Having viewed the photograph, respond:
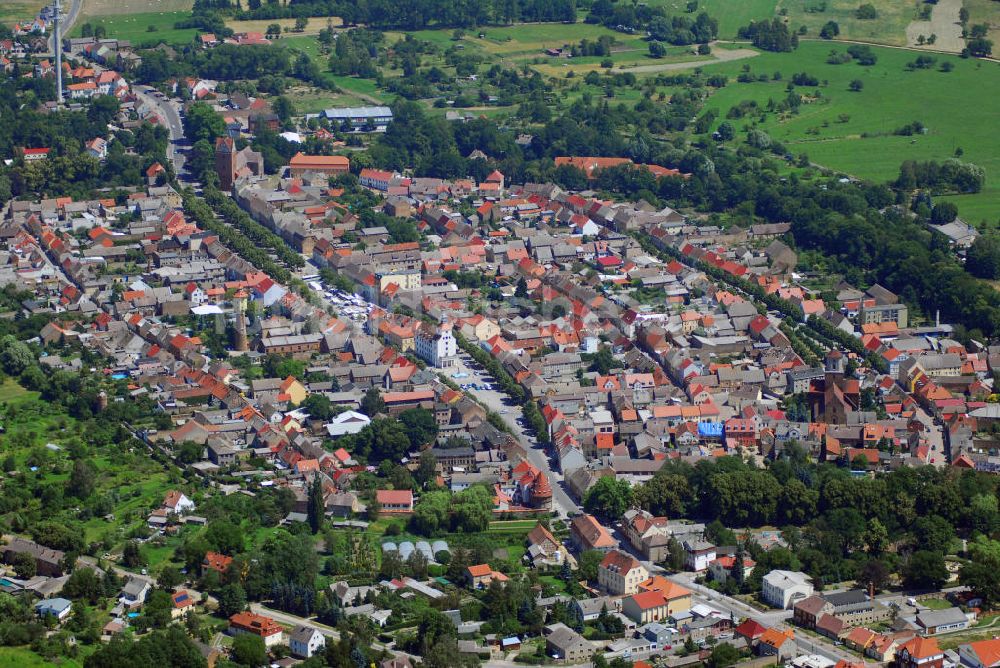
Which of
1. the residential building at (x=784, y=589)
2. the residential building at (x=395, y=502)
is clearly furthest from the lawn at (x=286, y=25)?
the residential building at (x=784, y=589)

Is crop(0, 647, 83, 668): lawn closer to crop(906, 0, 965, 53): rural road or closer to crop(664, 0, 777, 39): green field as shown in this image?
crop(906, 0, 965, 53): rural road

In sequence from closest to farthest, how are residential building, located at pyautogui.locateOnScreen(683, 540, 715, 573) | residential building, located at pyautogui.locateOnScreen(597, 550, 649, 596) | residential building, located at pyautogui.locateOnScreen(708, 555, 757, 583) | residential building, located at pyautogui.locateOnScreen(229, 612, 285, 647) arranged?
1. residential building, located at pyautogui.locateOnScreen(229, 612, 285, 647)
2. residential building, located at pyautogui.locateOnScreen(597, 550, 649, 596)
3. residential building, located at pyautogui.locateOnScreen(708, 555, 757, 583)
4. residential building, located at pyautogui.locateOnScreen(683, 540, 715, 573)

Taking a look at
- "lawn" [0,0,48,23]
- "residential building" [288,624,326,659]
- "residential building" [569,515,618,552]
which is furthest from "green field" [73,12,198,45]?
"residential building" [288,624,326,659]

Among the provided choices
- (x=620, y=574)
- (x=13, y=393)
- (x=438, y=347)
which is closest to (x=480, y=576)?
(x=620, y=574)

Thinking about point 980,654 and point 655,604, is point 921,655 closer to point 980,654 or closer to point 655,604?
point 980,654

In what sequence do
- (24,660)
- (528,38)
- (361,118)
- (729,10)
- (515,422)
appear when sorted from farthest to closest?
(729,10) < (528,38) < (361,118) < (515,422) < (24,660)

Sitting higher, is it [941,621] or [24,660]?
[941,621]
